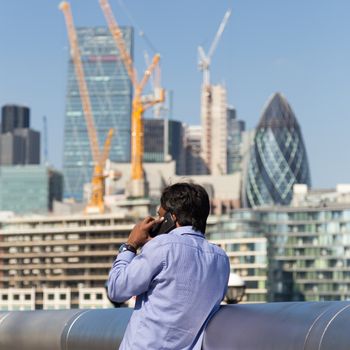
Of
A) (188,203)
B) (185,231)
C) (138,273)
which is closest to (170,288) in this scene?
(138,273)

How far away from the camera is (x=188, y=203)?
5691 mm

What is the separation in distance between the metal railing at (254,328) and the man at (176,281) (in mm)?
118

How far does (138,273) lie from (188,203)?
0.41 meters

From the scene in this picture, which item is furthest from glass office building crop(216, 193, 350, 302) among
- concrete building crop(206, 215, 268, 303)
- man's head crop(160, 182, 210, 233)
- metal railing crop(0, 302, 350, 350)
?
man's head crop(160, 182, 210, 233)

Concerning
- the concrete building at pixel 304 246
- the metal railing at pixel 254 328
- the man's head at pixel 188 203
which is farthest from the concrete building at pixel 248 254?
the man's head at pixel 188 203

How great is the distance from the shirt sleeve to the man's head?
0.21 meters

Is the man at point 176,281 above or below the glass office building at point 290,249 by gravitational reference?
above

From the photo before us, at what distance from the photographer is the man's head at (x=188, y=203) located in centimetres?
570

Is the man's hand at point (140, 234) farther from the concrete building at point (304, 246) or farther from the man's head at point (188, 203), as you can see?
the concrete building at point (304, 246)

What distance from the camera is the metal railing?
5027mm

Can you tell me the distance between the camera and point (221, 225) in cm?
18150

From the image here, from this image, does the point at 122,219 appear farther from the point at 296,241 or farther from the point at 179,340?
the point at 179,340

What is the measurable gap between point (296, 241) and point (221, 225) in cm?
1440

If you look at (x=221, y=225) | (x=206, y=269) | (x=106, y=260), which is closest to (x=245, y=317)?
(x=206, y=269)
